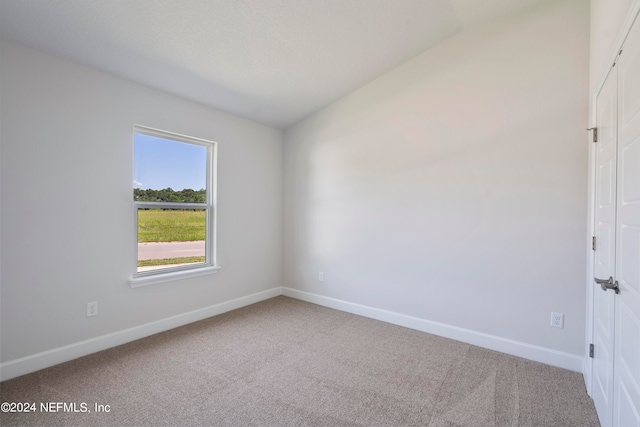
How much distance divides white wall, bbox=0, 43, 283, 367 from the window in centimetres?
13

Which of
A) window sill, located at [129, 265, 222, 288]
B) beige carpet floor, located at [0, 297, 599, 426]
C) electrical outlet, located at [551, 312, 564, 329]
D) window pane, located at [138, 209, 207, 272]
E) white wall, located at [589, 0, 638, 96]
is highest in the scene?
white wall, located at [589, 0, 638, 96]

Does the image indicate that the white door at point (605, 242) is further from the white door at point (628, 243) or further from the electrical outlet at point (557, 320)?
the electrical outlet at point (557, 320)

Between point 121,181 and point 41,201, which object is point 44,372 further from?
point 121,181

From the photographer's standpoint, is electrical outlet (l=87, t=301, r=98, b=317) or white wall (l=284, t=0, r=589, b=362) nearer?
white wall (l=284, t=0, r=589, b=362)

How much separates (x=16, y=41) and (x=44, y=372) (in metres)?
2.49

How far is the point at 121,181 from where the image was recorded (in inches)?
110

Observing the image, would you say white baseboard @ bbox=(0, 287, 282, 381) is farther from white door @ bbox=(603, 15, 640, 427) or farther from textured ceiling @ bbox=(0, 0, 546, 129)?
white door @ bbox=(603, 15, 640, 427)

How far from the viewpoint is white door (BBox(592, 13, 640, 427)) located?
131 centimetres

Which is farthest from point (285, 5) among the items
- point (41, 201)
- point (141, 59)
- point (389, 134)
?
point (41, 201)

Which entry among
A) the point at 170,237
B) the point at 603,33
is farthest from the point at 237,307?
the point at 603,33

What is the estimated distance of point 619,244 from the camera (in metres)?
1.54

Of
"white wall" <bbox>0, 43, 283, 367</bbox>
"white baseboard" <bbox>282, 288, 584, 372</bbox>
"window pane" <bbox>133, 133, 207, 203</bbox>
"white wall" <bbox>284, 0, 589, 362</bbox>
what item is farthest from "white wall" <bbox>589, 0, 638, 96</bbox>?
"window pane" <bbox>133, 133, 207, 203</bbox>

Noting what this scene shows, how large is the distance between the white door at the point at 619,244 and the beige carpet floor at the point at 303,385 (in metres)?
0.44

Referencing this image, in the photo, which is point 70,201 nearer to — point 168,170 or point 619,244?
point 168,170
